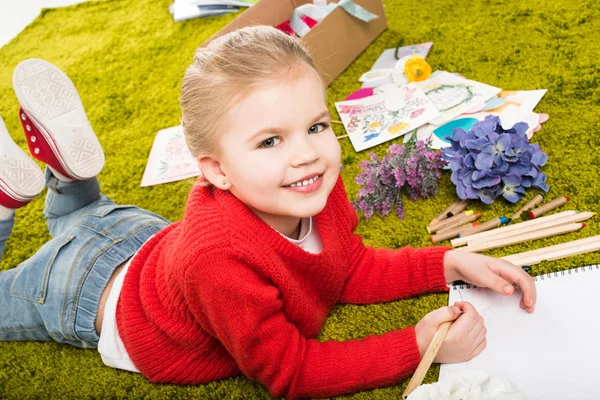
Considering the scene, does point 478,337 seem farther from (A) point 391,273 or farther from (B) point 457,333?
(A) point 391,273

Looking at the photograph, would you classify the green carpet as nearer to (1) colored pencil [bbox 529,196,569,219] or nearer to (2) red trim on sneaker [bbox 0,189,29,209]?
(1) colored pencil [bbox 529,196,569,219]

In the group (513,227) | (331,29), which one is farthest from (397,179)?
(331,29)

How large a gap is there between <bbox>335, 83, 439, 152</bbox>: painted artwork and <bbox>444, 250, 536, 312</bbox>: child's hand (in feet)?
1.70

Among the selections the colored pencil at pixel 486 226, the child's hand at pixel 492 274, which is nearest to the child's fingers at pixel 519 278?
the child's hand at pixel 492 274

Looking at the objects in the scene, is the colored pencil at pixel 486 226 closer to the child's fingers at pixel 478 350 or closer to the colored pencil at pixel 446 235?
the colored pencil at pixel 446 235

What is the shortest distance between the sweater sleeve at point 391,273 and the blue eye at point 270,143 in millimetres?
327

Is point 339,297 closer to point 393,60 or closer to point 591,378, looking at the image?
point 591,378

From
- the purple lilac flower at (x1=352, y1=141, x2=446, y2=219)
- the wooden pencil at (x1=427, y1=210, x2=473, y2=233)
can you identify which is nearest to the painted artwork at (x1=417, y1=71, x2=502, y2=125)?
the purple lilac flower at (x1=352, y1=141, x2=446, y2=219)

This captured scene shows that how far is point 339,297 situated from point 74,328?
481mm

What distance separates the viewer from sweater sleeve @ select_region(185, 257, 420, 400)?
0.83 metres

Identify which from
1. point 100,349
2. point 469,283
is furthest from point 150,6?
point 469,283

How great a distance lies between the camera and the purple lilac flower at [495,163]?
1178 mm

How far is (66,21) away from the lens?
2.45 meters

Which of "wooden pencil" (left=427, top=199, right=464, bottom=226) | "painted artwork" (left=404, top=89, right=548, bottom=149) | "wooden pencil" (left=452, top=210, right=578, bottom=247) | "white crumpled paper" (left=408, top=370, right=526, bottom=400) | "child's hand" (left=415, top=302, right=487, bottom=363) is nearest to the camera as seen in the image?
"white crumpled paper" (left=408, top=370, right=526, bottom=400)
